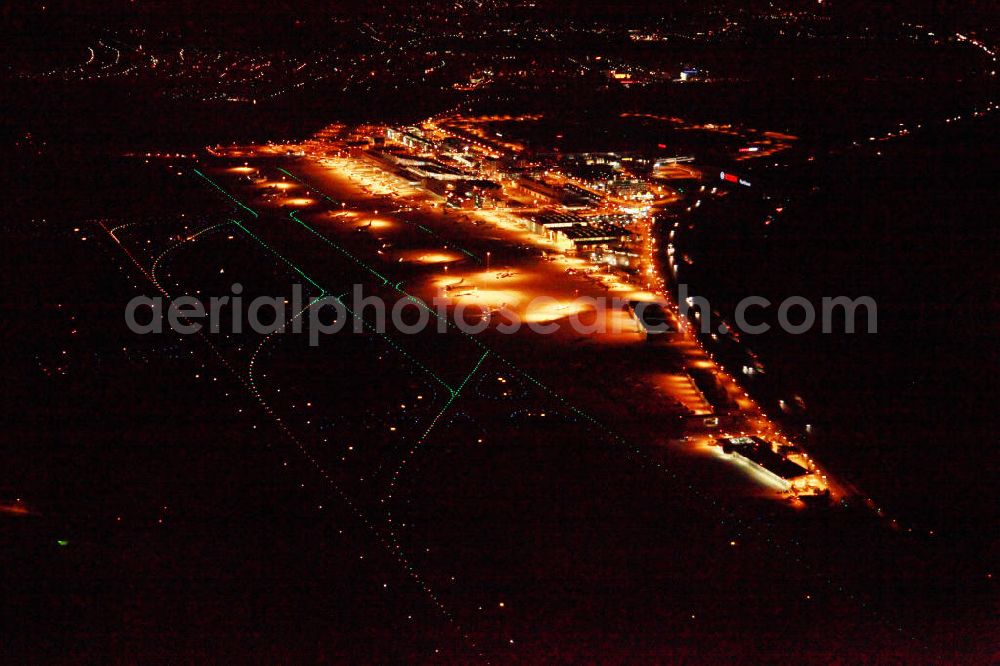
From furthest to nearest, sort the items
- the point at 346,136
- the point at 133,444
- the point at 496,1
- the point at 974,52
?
the point at 496,1 < the point at 974,52 < the point at 346,136 < the point at 133,444

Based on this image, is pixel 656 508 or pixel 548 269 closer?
pixel 656 508

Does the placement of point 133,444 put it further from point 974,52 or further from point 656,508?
point 974,52

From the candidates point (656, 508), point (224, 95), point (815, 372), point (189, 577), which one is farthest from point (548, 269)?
point (224, 95)

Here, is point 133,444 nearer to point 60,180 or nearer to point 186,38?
point 60,180

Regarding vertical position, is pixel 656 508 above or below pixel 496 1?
below

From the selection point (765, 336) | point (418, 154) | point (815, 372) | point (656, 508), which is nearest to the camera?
point (656, 508)

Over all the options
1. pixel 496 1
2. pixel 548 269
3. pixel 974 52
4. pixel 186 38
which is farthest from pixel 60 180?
pixel 974 52
